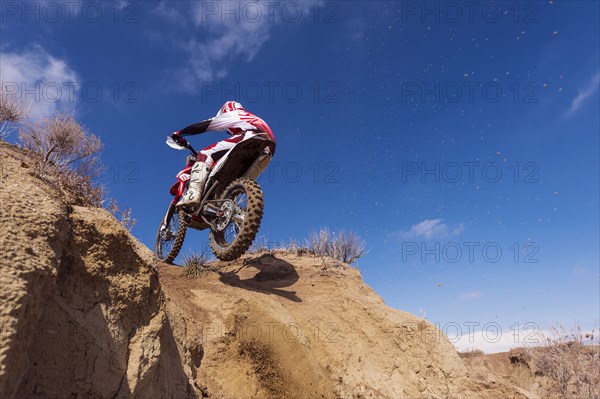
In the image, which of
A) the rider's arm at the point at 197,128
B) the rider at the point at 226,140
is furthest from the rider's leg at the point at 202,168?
the rider's arm at the point at 197,128

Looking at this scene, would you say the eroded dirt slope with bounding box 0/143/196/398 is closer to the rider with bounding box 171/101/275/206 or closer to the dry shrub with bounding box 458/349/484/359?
the rider with bounding box 171/101/275/206

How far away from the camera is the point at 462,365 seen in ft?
19.5

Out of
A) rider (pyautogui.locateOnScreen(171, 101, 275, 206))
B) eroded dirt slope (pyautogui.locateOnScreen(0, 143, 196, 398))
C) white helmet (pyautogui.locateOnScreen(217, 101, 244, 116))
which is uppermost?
white helmet (pyautogui.locateOnScreen(217, 101, 244, 116))

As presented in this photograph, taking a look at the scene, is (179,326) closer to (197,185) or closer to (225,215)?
(225,215)

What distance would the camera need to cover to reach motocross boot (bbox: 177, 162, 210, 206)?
7.08 metres

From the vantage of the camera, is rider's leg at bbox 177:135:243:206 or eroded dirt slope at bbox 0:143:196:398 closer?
eroded dirt slope at bbox 0:143:196:398

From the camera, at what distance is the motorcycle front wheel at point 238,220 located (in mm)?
5906

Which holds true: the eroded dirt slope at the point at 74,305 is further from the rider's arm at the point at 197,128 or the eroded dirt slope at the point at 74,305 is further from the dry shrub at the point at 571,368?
the dry shrub at the point at 571,368

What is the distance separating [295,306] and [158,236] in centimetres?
452

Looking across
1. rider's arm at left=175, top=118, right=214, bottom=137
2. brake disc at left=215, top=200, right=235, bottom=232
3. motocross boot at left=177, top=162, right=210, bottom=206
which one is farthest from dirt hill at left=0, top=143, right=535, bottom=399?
rider's arm at left=175, top=118, right=214, bottom=137

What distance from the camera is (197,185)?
716 centimetres

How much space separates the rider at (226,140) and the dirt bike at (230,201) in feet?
0.32

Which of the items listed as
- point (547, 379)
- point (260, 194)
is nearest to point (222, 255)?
point (260, 194)

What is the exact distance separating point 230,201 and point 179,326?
101 inches
